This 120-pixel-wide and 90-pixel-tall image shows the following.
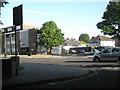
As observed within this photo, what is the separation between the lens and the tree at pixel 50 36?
63341 millimetres

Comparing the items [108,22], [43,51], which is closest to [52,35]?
[43,51]

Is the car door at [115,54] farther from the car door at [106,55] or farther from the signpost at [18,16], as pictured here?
the signpost at [18,16]

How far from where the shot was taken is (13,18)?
10.6 meters

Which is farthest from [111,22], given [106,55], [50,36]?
[50,36]

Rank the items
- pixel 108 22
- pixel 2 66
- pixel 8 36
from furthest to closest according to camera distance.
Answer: pixel 8 36
pixel 108 22
pixel 2 66

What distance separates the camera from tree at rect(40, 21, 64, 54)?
2494 inches

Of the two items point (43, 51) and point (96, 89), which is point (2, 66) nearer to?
point (96, 89)

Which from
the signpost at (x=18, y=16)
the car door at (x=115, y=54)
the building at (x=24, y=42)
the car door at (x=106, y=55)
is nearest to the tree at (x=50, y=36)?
the building at (x=24, y=42)

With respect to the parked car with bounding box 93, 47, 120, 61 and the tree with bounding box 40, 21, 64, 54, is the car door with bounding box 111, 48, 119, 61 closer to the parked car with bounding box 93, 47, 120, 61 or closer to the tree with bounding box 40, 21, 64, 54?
the parked car with bounding box 93, 47, 120, 61

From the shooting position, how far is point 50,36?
208ft

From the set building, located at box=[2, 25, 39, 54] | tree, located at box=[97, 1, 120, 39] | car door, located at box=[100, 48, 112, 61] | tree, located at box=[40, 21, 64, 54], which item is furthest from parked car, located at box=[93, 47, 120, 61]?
building, located at box=[2, 25, 39, 54]

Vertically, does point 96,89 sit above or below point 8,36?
below

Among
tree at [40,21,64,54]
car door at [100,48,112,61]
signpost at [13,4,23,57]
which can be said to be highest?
tree at [40,21,64,54]

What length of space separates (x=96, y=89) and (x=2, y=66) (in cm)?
551
